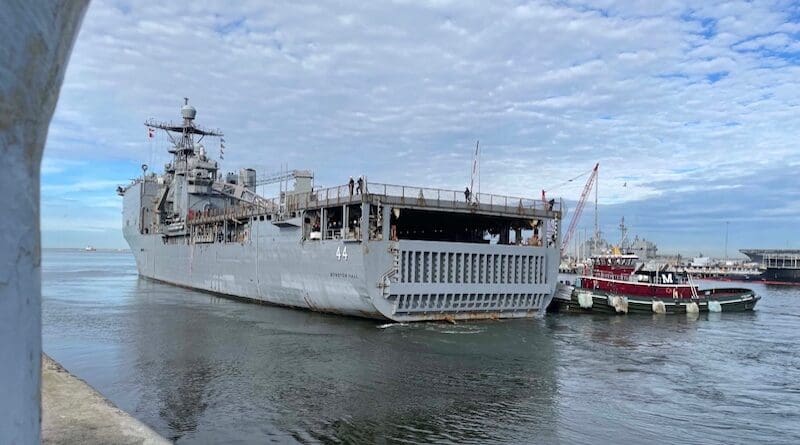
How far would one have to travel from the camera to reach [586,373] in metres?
17.7

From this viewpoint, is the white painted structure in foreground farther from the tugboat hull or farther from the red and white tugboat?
the red and white tugboat

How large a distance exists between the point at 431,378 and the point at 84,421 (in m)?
10.2

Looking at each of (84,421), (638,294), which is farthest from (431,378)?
(638,294)

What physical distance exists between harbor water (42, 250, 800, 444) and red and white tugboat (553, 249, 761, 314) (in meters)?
6.16

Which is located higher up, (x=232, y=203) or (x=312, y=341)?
(x=232, y=203)

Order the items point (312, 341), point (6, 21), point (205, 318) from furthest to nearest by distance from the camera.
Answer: point (205, 318)
point (312, 341)
point (6, 21)

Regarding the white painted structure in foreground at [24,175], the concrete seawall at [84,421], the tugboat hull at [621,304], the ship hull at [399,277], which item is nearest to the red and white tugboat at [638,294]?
the tugboat hull at [621,304]

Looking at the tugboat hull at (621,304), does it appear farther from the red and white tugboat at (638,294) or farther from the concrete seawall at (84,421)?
the concrete seawall at (84,421)

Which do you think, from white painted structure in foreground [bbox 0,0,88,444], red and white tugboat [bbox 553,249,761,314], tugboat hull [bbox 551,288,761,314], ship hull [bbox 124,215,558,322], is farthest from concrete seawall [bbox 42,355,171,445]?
red and white tugboat [bbox 553,249,761,314]

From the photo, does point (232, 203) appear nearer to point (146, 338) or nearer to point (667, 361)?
point (146, 338)

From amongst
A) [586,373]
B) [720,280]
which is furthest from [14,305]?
[720,280]

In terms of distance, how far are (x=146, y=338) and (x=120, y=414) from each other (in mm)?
15502

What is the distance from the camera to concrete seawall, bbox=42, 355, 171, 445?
22.4 ft

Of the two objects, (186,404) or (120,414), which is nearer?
(120,414)
